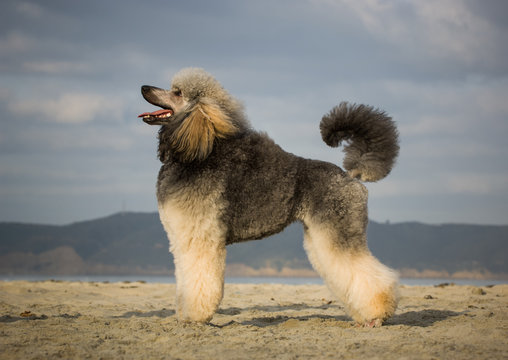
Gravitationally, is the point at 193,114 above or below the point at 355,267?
above

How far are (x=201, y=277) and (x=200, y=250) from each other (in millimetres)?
304

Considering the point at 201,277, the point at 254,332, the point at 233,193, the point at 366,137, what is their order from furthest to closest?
the point at 366,137 < the point at 233,193 < the point at 201,277 < the point at 254,332

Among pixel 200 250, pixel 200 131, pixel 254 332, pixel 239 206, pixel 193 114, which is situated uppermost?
pixel 193 114

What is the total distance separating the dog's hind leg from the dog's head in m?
1.52

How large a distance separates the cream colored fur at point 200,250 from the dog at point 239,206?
1 centimetres

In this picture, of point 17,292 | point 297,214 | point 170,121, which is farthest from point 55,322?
point 17,292

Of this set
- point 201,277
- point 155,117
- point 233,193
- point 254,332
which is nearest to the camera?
point 254,332

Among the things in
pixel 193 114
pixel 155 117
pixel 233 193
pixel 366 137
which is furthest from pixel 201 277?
pixel 366 137

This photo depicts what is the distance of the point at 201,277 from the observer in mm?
5562

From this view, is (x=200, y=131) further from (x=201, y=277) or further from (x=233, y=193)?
(x=201, y=277)

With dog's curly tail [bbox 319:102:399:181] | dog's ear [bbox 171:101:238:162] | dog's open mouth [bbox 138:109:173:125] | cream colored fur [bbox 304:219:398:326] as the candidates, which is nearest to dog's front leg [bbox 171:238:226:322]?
dog's ear [bbox 171:101:238:162]

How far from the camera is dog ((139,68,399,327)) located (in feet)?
18.4

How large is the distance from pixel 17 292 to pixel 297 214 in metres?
6.72

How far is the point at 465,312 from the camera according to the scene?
7441 mm
